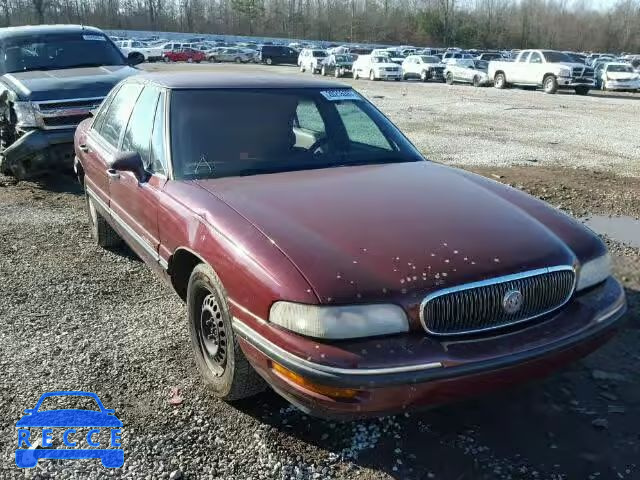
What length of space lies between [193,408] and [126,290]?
1.80m

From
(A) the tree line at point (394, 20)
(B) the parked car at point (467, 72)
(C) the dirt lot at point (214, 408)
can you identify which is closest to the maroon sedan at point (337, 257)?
(C) the dirt lot at point (214, 408)

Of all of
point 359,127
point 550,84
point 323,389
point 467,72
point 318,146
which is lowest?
point 323,389

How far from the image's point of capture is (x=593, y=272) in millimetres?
2961

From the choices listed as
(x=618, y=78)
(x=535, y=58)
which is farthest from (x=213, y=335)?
(x=618, y=78)

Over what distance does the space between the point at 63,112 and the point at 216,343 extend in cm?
553

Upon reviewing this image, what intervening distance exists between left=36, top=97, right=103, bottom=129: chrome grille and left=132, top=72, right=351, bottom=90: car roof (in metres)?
3.46

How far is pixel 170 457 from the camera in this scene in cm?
277

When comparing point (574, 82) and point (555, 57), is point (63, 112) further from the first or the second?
point (555, 57)

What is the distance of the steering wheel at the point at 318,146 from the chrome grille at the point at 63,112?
15.3 ft

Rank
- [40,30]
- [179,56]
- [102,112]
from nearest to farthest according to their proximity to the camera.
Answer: [102,112] < [40,30] < [179,56]

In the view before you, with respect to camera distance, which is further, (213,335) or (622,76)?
(622,76)

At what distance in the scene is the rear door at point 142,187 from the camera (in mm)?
3652

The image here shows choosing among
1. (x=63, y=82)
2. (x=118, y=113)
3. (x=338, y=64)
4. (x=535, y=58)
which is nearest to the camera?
(x=118, y=113)

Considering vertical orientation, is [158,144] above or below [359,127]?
below
